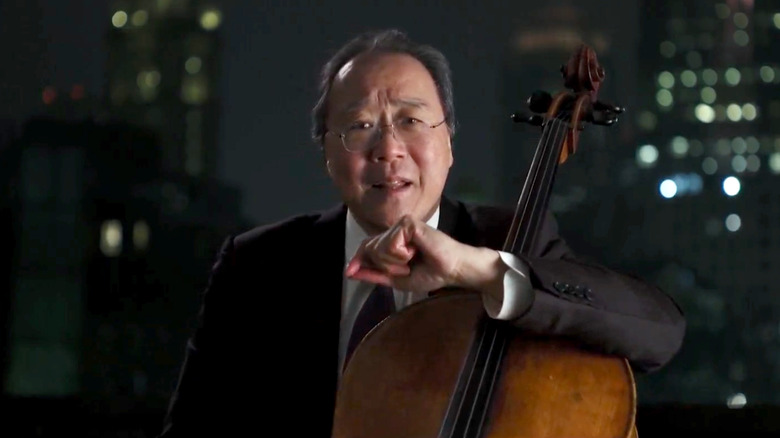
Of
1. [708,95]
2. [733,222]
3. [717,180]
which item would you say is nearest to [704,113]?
[708,95]

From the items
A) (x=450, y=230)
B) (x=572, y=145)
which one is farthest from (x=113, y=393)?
(x=572, y=145)

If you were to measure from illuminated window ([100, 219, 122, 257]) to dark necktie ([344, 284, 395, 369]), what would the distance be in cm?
140

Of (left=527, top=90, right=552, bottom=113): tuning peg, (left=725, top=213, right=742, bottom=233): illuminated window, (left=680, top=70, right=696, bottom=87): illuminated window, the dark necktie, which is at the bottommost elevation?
(left=725, top=213, right=742, bottom=233): illuminated window

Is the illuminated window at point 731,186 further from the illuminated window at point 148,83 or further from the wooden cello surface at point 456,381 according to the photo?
the wooden cello surface at point 456,381

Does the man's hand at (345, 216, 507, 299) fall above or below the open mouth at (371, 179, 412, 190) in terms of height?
below

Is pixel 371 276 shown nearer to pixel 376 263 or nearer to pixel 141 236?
pixel 376 263

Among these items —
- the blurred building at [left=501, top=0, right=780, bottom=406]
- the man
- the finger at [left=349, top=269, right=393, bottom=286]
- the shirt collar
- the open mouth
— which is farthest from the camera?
the blurred building at [left=501, top=0, right=780, bottom=406]

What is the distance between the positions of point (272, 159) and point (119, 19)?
1.64 feet

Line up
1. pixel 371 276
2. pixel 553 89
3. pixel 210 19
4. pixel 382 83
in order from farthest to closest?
pixel 210 19 < pixel 553 89 < pixel 382 83 < pixel 371 276

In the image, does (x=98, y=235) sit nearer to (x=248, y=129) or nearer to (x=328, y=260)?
(x=248, y=129)

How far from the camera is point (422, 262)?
1.25m

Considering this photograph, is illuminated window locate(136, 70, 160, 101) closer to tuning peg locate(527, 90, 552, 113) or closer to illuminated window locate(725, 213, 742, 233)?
illuminated window locate(725, 213, 742, 233)

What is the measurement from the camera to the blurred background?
8.89 ft

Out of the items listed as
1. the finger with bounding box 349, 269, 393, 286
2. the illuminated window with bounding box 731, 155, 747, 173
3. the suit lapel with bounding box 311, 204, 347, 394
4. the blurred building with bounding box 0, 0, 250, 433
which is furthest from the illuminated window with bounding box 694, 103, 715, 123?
the finger with bounding box 349, 269, 393, 286
